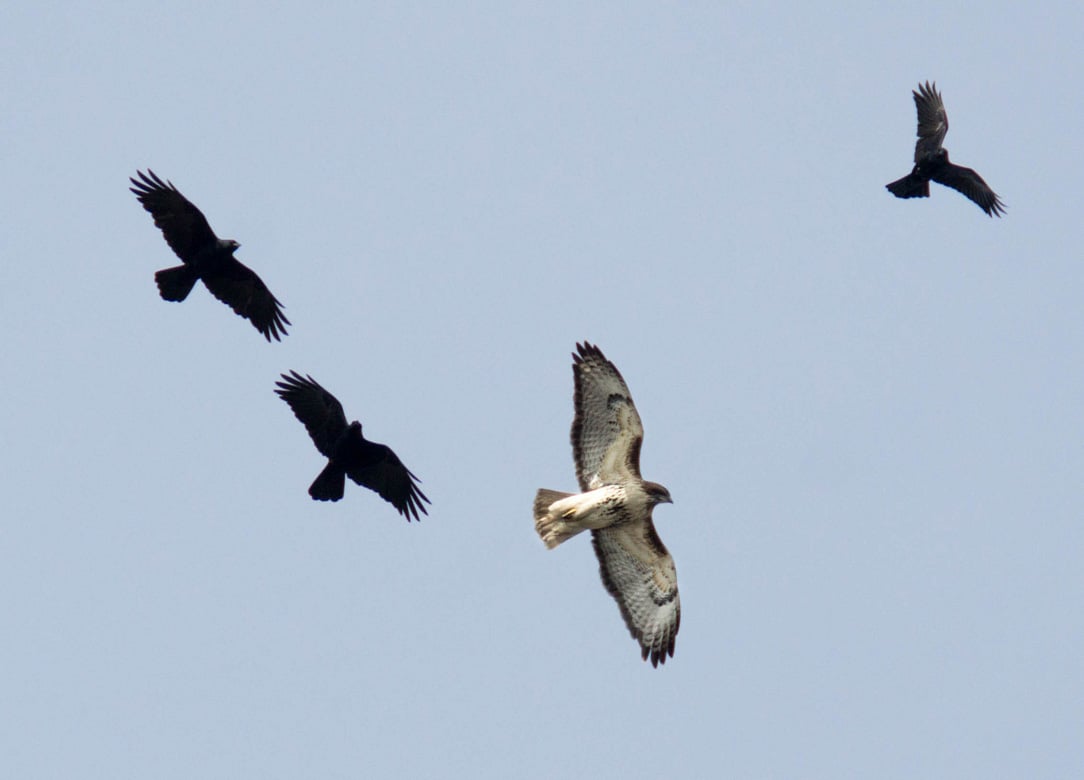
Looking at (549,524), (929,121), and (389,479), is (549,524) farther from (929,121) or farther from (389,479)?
(929,121)

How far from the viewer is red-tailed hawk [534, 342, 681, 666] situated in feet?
60.0

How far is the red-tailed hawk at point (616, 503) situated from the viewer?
60.0 feet

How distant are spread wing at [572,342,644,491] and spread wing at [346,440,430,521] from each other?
7.77ft

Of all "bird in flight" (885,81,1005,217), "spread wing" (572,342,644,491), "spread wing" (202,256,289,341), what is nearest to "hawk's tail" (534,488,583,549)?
"spread wing" (572,342,644,491)

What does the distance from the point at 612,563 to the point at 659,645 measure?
1.07 m

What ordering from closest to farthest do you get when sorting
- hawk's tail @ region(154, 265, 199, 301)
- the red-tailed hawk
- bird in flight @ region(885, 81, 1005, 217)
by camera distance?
the red-tailed hawk → hawk's tail @ region(154, 265, 199, 301) → bird in flight @ region(885, 81, 1005, 217)

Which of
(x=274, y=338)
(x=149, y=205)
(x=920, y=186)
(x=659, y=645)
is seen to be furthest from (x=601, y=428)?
(x=920, y=186)

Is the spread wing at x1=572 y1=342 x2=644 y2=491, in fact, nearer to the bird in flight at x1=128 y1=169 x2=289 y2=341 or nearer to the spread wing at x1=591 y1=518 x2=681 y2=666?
the spread wing at x1=591 y1=518 x2=681 y2=666

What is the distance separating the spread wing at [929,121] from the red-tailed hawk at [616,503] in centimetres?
766

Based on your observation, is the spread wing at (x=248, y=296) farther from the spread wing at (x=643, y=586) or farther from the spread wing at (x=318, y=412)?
the spread wing at (x=643, y=586)

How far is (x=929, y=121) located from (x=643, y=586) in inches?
352

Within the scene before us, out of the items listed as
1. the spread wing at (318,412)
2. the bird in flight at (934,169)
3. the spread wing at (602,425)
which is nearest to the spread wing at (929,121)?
the bird in flight at (934,169)

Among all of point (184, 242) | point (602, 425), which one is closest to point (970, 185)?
point (602, 425)

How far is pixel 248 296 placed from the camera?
2050 centimetres
